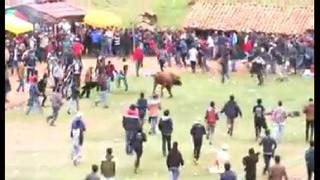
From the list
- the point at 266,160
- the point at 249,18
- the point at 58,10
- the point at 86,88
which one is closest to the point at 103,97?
the point at 86,88

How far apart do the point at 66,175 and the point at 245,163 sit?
3.93m

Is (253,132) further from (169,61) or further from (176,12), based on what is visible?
(176,12)

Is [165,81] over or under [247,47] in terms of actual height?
under

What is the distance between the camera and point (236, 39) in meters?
34.3

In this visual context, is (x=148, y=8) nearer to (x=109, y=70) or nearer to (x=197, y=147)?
(x=109, y=70)

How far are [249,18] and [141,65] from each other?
8.06 metres

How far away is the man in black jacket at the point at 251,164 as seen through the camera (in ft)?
58.7

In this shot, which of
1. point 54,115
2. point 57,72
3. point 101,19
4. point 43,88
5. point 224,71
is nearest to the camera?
point 54,115

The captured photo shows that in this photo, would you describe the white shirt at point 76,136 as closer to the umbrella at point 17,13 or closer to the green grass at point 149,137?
the green grass at point 149,137

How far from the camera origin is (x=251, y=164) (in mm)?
18016

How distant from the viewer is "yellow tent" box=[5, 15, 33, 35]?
33.9 m

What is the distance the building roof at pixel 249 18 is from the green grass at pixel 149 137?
7454mm

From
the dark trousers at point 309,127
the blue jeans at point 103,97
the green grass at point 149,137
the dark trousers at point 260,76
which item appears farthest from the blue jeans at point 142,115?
the dark trousers at point 260,76
